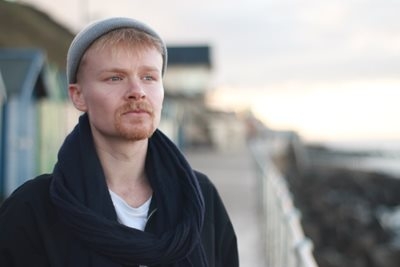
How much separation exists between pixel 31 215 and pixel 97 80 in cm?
40

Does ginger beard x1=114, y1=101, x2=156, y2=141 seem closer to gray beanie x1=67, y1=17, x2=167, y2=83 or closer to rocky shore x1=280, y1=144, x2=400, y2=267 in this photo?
gray beanie x1=67, y1=17, x2=167, y2=83

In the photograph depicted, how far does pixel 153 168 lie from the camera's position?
5.95 feet

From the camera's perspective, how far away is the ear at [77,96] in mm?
1792

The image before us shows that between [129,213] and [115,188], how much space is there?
0.31 ft

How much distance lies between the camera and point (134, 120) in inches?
65.9

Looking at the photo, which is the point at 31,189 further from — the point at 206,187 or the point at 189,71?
the point at 189,71

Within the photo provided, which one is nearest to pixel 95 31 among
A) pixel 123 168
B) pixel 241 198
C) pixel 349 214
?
pixel 123 168

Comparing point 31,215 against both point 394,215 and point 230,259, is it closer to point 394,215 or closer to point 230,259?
point 230,259

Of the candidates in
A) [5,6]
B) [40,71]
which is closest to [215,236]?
[40,71]

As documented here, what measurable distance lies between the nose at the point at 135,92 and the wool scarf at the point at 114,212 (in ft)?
0.63

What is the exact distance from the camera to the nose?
1667mm

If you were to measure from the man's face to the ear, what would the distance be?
5 centimetres

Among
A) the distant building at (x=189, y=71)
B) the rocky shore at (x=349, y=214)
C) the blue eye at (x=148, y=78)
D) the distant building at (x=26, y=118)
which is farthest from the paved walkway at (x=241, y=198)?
the distant building at (x=189, y=71)

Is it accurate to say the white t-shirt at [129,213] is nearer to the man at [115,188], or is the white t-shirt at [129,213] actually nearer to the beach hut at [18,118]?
the man at [115,188]
